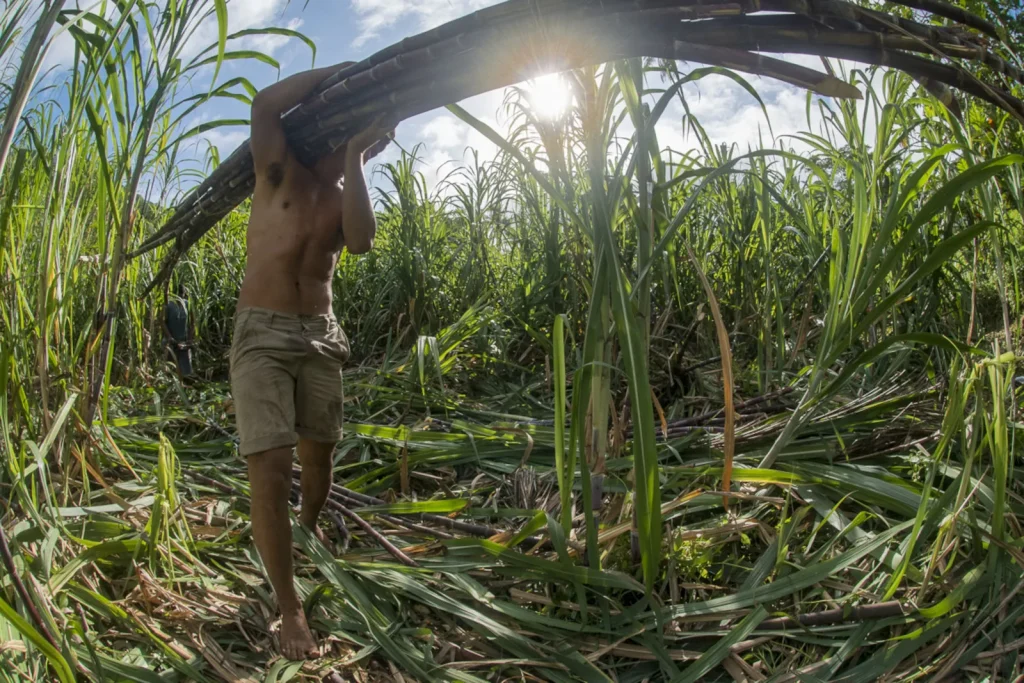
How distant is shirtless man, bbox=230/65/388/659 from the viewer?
181 centimetres

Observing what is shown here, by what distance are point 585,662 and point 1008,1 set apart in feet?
16.9

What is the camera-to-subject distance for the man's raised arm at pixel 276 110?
1.90 metres

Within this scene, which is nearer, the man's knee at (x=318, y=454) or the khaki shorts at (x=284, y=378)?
the khaki shorts at (x=284, y=378)

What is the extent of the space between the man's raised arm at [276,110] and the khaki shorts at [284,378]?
42cm

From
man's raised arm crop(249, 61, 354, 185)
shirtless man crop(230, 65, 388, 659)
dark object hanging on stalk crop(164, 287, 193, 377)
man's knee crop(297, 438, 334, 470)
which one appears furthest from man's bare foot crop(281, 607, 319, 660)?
dark object hanging on stalk crop(164, 287, 193, 377)

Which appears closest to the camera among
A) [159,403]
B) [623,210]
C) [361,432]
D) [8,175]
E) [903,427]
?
[8,175]

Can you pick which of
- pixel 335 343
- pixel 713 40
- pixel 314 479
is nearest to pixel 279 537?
pixel 314 479

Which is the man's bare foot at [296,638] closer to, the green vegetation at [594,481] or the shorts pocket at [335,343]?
the green vegetation at [594,481]

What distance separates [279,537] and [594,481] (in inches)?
29.1

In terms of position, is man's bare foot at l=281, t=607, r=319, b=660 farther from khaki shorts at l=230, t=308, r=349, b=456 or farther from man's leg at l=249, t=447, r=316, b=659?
khaki shorts at l=230, t=308, r=349, b=456

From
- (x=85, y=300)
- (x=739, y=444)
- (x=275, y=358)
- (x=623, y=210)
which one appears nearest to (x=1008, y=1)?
(x=623, y=210)

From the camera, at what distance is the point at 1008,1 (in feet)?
15.1

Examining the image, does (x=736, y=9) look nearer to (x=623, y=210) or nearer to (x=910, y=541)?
(x=910, y=541)

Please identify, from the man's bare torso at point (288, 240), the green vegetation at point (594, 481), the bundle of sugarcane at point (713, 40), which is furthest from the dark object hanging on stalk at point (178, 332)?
the bundle of sugarcane at point (713, 40)
